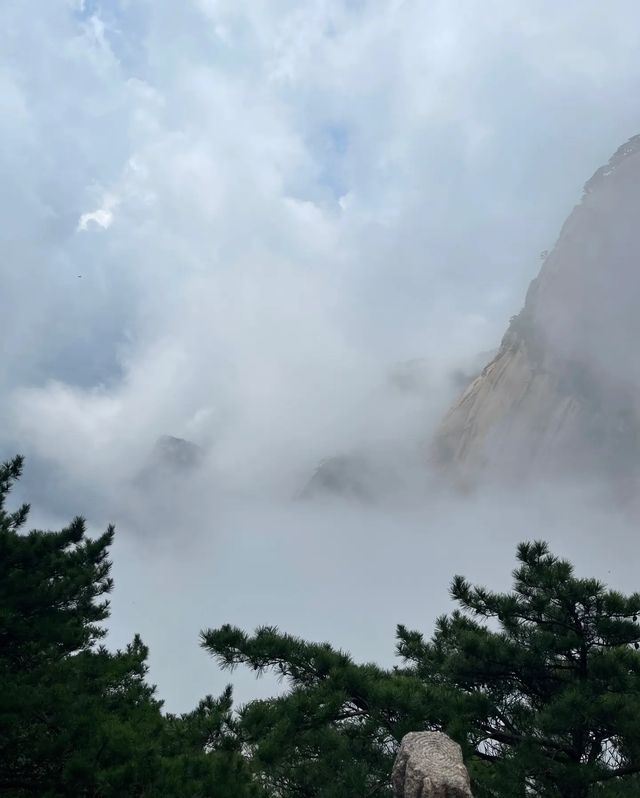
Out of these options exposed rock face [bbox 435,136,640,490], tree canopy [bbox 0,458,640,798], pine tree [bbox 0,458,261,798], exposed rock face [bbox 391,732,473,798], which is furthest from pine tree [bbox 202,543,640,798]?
exposed rock face [bbox 435,136,640,490]

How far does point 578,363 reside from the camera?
75375mm

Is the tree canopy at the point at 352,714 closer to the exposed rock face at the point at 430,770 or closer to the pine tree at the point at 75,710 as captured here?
the pine tree at the point at 75,710

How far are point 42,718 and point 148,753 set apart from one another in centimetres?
232

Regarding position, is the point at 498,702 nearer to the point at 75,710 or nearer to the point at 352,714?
the point at 352,714

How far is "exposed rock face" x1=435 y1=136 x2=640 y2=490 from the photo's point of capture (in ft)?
244

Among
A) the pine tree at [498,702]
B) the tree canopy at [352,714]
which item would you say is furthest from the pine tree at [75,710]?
the pine tree at [498,702]

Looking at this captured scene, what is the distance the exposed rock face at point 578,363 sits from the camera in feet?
244

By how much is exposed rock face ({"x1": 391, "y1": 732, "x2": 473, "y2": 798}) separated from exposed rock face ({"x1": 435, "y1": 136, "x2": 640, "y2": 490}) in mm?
72569

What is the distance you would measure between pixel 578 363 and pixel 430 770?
7510 centimetres

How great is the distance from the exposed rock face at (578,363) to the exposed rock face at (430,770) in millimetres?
72569

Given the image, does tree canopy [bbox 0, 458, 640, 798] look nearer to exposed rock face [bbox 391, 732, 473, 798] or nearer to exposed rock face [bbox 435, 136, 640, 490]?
exposed rock face [bbox 391, 732, 473, 798]

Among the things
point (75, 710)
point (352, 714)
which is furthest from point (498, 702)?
point (75, 710)

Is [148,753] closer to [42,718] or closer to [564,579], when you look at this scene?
[42,718]

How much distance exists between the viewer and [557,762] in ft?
30.4
